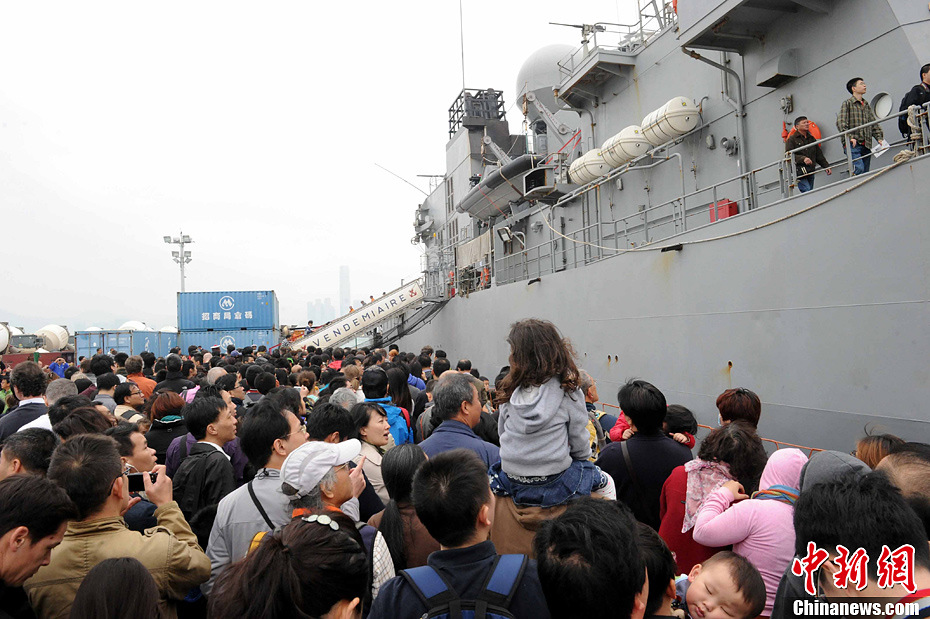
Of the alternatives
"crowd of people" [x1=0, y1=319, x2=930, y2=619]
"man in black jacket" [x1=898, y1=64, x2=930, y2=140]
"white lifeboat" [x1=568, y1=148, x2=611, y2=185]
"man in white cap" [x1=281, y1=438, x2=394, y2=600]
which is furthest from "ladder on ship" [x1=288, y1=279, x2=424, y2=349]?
"man in white cap" [x1=281, y1=438, x2=394, y2=600]

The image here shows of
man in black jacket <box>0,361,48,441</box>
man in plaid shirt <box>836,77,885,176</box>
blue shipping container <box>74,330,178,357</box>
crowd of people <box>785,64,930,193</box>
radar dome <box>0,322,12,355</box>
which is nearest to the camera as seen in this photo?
man in black jacket <box>0,361,48,441</box>

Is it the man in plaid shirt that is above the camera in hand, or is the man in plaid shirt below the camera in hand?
above

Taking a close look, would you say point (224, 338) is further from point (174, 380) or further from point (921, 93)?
point (921, 93)

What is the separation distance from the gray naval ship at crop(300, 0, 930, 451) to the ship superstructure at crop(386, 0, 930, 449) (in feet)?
0.07

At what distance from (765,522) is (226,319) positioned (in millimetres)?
23904

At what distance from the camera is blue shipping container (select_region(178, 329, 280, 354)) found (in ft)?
75.3

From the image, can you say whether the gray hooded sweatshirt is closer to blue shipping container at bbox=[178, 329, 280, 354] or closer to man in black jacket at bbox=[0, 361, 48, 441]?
man in black jacket at bbox=[0, 361, 48, 441]

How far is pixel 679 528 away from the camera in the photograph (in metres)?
2.74

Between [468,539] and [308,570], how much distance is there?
57cm

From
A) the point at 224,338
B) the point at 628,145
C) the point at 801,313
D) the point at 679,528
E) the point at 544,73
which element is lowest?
the point at 679,528

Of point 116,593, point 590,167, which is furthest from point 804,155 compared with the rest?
point 116,593

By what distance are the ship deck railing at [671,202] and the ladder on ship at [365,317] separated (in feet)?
20.1

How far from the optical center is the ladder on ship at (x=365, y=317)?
69.1ft

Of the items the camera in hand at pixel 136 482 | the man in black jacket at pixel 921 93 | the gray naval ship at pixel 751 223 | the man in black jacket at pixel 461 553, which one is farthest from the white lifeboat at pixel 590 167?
the man in black jacket at pixel 461 553
